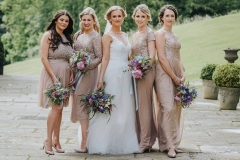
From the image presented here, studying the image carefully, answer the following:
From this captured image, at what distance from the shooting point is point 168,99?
733 centimetres

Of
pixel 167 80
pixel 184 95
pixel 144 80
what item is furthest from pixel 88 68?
pixel 184 95

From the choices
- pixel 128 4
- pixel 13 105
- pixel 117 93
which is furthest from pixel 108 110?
pixel 128 4

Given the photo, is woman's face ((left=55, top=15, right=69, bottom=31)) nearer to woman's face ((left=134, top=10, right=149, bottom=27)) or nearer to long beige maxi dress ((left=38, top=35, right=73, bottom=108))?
long beige maxi dress ((left=38, top=35, right=73, bottom=108))

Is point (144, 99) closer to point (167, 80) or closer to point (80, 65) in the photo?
point (167, 80)

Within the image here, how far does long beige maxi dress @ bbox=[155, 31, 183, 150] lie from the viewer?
733cm

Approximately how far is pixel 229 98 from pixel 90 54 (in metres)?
6.74

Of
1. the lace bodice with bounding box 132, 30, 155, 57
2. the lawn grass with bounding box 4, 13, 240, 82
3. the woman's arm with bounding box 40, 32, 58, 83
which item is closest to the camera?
the woman's arm with bounding box 40, 32, 58, 83

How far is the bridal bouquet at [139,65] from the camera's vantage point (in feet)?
23.1

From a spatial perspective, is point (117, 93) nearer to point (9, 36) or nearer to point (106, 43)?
point (106, 43)

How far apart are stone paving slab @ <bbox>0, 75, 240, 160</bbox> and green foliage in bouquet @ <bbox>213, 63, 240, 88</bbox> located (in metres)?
0.69

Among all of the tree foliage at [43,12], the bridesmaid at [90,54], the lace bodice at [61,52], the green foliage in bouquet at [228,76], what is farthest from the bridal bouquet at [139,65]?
the tree foliage at [43,12]

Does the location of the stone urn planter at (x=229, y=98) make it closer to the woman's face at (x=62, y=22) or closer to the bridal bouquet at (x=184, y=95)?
the bridal bouquet at (x=184, y=95)

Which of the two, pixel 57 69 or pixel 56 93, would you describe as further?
pixel 57 69

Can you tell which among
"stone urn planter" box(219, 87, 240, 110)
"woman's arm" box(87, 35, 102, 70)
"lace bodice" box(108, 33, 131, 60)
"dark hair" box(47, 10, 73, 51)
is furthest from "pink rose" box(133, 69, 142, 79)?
"stone urn planter" box(219, 87, 240, 110)
